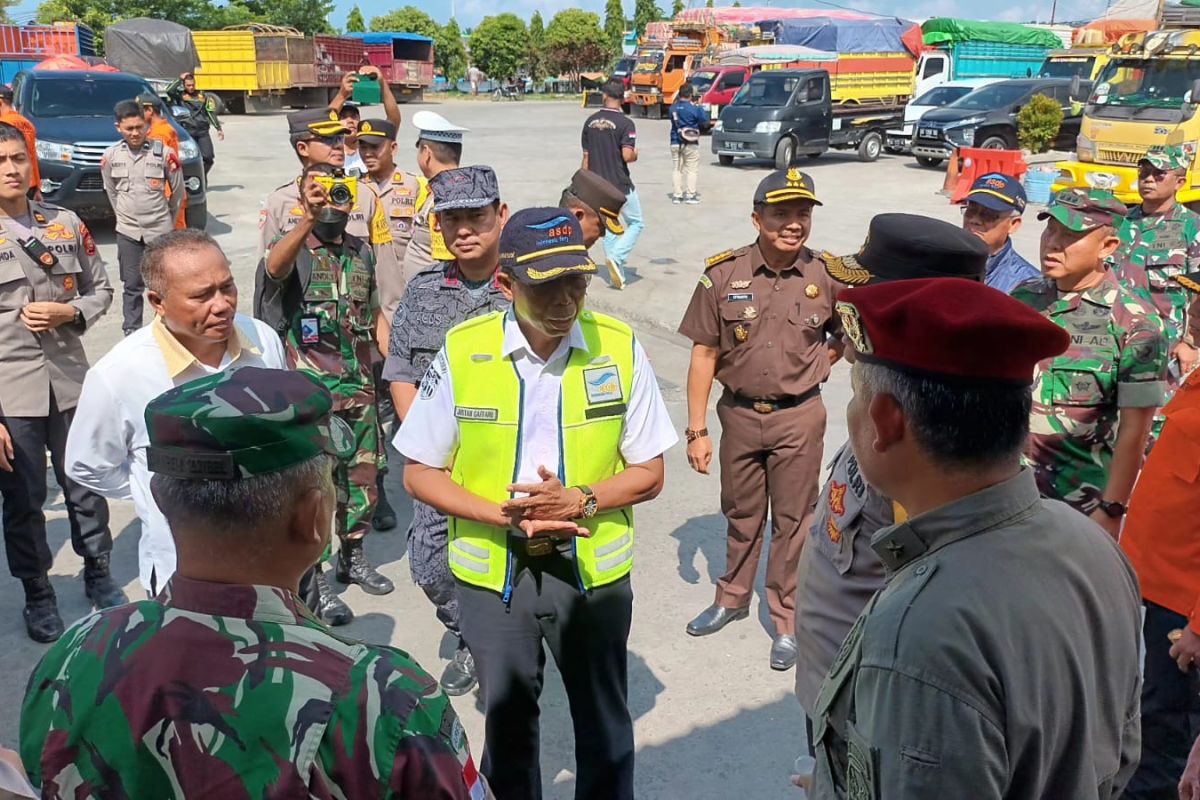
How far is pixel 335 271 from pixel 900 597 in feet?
11.9

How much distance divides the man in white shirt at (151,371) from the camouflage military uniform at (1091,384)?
278 centimetres

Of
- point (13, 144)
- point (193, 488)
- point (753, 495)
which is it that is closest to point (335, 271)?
point (13, 144)

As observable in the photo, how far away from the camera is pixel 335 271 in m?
4.51

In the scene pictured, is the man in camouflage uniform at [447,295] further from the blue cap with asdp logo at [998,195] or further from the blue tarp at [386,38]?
the blue tarp at [386,38]

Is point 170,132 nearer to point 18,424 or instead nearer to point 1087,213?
point 18,424

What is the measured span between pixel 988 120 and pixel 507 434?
19.1m

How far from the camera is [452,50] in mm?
55594

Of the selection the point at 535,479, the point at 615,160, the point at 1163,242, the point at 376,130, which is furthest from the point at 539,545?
the point at 615,160

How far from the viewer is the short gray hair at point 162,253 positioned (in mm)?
3055

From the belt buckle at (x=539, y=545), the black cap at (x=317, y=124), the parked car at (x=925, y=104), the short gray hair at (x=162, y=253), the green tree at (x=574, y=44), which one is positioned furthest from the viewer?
the green tree at (x=574, y=44)

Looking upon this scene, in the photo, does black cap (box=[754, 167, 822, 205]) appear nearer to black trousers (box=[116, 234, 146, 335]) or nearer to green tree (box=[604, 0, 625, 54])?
black trousers (box=[116, 234, 146, 335])

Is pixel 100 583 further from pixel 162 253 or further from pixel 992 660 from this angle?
pixel 992 660

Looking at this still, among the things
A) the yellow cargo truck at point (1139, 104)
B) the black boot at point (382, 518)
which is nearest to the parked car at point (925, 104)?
the yellow cargo truck at point (1139, 104)

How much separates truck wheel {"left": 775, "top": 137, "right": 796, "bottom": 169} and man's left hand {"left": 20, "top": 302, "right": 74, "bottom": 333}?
1716 cm
